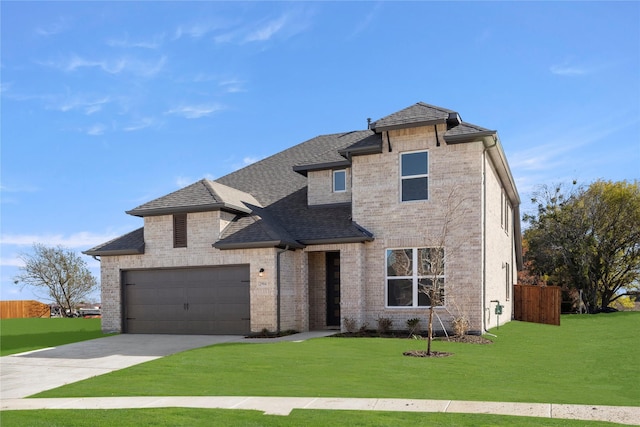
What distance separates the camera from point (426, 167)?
18188 millimetres

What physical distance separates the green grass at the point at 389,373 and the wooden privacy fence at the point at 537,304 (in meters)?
7.81

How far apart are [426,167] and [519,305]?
11.3 meters

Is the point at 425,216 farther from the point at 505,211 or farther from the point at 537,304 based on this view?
the point at 537,304

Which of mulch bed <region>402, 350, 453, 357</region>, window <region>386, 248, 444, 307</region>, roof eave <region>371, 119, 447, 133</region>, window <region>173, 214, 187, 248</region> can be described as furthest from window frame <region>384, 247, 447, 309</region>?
window <region>173, 214, 187, 248</region>

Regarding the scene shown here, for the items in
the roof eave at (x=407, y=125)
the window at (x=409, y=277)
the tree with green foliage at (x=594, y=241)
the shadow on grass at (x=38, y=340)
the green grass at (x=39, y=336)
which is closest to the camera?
the shadow on grass at (x=38, y=340)

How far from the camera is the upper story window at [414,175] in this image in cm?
1817

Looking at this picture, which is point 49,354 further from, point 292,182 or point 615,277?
point 615,277

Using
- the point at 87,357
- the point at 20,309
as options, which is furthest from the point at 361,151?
the point at 20,309

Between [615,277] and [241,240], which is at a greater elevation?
[241,240]

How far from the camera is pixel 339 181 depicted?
21000 mm

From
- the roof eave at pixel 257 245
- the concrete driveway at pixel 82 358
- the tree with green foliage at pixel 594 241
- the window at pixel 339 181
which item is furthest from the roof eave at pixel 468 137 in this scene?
the tree with green foliage at pixel 594 241

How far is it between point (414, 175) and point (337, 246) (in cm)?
352

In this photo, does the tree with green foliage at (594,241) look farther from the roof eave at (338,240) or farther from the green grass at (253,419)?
the green grass at (253,419)

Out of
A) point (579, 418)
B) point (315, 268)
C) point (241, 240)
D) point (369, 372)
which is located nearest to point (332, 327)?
point (315, 268)
